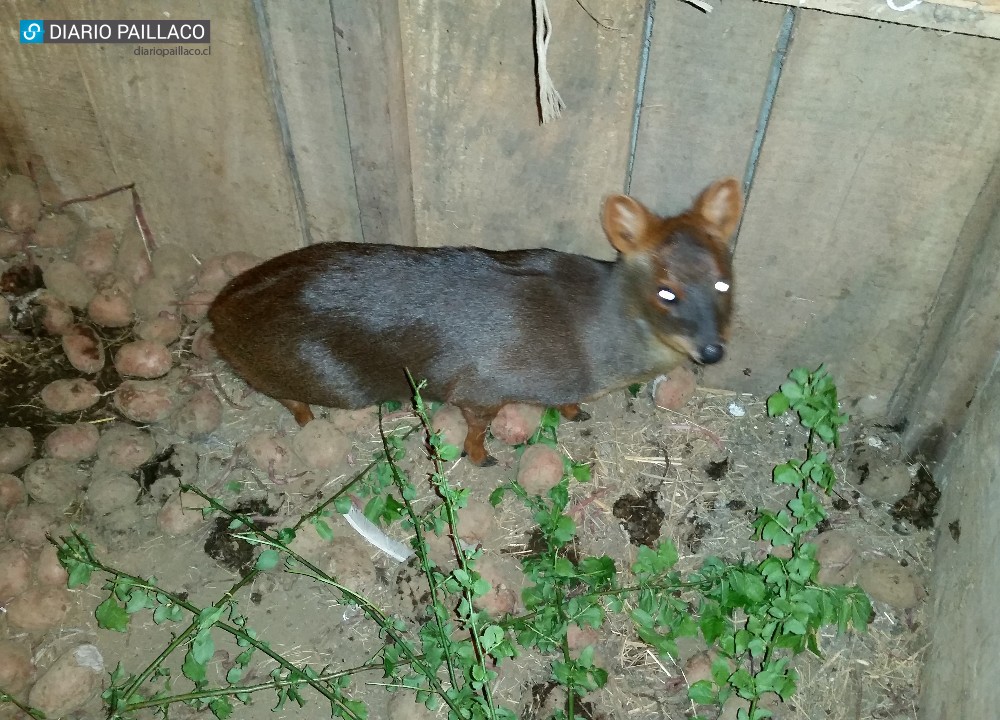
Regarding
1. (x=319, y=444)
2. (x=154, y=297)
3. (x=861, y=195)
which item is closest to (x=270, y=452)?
(x=319, y=444)

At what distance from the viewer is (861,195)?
3062 millimetres

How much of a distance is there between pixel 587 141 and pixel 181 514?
95.9 inches

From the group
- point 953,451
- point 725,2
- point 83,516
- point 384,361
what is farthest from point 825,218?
point 83,516

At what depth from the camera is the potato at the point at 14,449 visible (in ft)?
11.8

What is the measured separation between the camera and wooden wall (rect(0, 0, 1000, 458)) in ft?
9.07

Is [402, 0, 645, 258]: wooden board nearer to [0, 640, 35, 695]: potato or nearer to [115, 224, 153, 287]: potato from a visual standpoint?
[115, 224, 153, 287]: potato

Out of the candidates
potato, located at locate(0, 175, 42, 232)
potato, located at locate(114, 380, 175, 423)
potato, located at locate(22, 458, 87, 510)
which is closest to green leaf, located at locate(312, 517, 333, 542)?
potato, located at locate(114, 380, 175, 423)

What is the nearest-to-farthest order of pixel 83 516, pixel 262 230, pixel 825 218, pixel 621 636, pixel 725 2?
pixel 725 2 → pixel 825 218 → pixel 621 636 → pixel 83 516 → pixel 262 230

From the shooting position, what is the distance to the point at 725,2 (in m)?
2.65

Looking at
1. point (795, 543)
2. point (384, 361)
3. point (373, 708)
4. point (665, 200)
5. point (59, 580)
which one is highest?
point (665, 200)

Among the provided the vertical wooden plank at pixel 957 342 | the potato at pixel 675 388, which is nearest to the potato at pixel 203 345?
the potato at pixel 675 388

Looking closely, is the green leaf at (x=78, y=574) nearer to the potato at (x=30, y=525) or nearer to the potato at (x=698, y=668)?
the potato at (x=30, y=525)

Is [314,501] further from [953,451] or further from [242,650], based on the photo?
[953,451]

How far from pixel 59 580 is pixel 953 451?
402 cm
